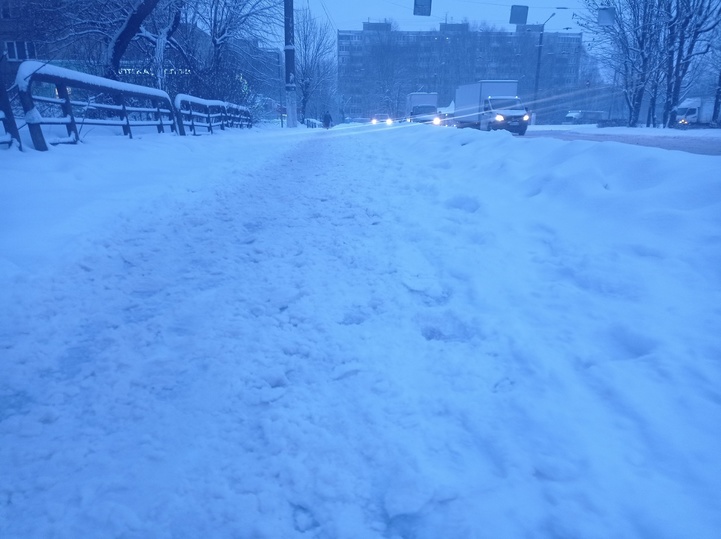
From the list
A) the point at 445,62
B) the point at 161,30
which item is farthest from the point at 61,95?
the point at 445,62

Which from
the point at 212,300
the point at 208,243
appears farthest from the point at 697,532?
the point at 208,243

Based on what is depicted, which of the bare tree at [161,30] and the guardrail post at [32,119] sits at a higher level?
the bare tree at [161,30]

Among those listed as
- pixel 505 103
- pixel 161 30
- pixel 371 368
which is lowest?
pixel 371 368

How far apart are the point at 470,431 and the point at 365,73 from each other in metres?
82.9

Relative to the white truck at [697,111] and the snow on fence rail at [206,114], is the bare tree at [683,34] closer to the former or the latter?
the white truck at [697,111]

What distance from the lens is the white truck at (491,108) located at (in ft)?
73.4

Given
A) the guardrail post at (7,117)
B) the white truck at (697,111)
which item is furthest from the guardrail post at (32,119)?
the white truck at (697,111)

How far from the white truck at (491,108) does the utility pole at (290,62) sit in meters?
11.3

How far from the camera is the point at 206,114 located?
1634cm

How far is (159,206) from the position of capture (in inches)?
221

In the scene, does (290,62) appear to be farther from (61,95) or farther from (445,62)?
(445,62)

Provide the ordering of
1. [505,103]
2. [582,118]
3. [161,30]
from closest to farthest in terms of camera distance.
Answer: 1. [161,30]
2. [505,103]
3. [582,118]

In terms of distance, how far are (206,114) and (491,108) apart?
50.0ft

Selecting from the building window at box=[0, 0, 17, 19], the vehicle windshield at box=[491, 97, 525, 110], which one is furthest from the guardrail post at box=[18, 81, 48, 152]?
the vehicle windshield at box=[491, 97, 525, 110]
